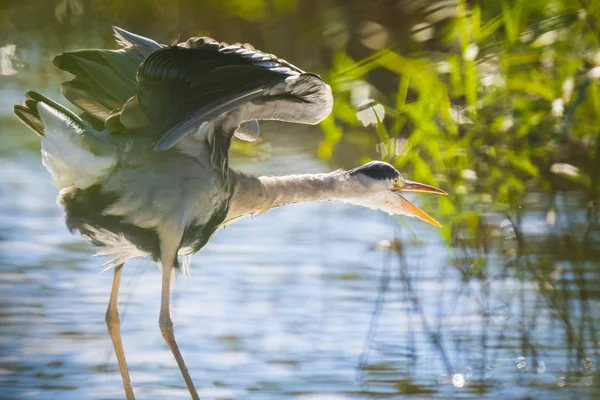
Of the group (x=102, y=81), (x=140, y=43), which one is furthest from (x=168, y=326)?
(x=140, y=43)

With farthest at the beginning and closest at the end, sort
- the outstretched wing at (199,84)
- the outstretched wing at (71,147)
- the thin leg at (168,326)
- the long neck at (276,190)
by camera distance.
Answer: the long neck at (276,190), the thin leg at (168,326), the outstretched wing at (71,147), the outstretched wing at (199,84)

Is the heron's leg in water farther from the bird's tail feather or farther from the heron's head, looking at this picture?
the heron's head

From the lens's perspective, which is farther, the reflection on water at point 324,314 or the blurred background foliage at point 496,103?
the blurred background foliage at point 496,103

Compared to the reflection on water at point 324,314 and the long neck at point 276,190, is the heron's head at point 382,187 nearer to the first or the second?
the long neck at point 276,190

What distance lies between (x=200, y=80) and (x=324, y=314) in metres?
1.76

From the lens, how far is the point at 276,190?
17.0 feet

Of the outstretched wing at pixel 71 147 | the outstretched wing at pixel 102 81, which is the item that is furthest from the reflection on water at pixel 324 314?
the outstretched wing at pixel 102 81

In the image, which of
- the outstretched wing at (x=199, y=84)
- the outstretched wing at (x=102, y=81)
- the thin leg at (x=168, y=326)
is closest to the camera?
the outstretched wing at (x=199, y=84)

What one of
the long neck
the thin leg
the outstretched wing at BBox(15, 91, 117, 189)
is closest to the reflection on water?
the thin leg

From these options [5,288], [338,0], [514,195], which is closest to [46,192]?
[5,288]

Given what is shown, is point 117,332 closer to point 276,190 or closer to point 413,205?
point 276,190

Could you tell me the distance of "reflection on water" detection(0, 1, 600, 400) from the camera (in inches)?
201

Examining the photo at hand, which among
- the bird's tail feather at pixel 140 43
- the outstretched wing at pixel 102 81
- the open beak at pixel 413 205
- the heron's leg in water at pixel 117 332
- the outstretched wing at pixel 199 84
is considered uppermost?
the bird's tail feather at pixel 140 43

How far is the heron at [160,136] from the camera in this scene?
444 cm
